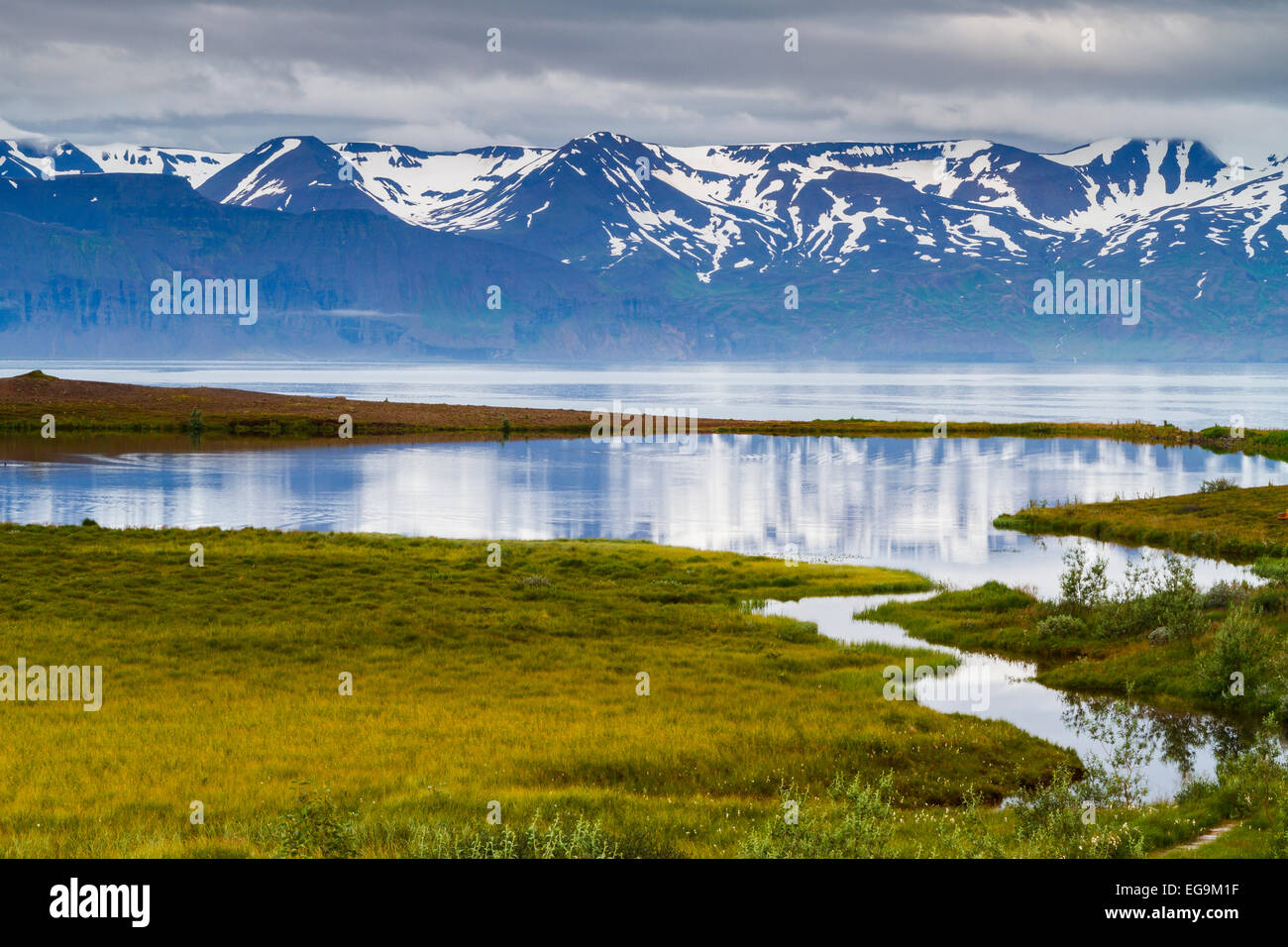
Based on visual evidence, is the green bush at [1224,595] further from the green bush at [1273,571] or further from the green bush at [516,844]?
the green bush at [516,844]

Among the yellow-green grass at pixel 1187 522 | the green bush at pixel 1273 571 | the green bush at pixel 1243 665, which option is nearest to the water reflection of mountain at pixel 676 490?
the yellow-green grass at pixel 1187 522

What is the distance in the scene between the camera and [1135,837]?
18.3 meters

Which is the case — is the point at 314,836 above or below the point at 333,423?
below

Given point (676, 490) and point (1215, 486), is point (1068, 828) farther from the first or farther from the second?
point (676, 490)

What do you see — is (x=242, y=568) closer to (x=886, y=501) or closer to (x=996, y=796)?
(x=996, y=796)

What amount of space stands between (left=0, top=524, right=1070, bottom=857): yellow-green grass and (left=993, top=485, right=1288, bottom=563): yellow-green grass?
18.9m

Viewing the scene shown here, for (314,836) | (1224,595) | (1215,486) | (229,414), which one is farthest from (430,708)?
(229,414)

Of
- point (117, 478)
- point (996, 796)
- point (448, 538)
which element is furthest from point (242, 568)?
point (117, 478)

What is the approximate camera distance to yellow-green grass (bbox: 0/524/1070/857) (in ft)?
62.2

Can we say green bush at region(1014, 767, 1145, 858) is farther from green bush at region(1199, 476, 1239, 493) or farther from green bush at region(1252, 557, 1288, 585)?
green bush at region(1199, 476, 1239, 493)

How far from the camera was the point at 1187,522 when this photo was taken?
211 ft

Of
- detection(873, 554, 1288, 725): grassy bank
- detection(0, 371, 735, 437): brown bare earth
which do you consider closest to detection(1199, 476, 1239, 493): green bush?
detection(873, 554, 1288, 725): grassy bank

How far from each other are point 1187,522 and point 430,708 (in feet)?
165
